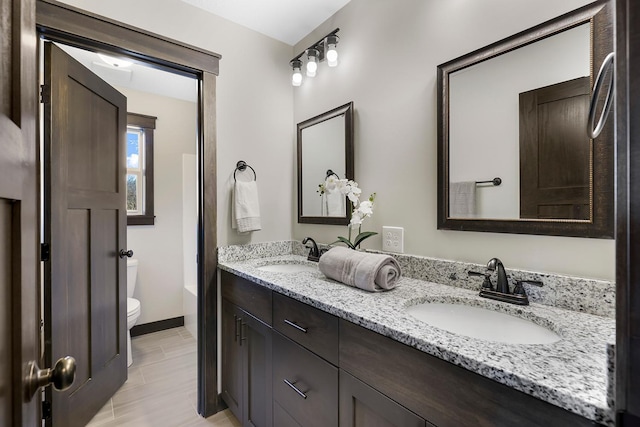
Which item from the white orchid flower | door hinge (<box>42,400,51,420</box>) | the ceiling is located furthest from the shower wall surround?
door hinge (<box>42,400,51,420</box>)

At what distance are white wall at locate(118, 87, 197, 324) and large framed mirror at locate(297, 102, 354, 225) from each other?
5.16 ft

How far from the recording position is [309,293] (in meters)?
1.14

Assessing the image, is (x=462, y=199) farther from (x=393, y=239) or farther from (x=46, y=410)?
(x=46, y=410)

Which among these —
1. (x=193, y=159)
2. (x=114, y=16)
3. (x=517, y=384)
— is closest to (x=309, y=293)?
(x=517, y=384)

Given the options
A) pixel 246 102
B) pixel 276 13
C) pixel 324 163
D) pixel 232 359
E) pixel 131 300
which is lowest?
pixel 232 359

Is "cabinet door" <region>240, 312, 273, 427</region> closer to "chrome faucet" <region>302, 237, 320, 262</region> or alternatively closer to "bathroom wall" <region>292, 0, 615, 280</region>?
"chrome faucet" <region>302, 237, 320, 262</region>

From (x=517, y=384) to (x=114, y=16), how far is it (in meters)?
2.18

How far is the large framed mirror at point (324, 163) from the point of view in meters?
1.75

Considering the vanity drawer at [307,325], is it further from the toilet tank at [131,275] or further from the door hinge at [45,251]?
the toilet tank at [131,275]

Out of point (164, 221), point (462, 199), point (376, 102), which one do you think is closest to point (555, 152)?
point (462, 199)

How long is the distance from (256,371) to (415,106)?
1.49 metres

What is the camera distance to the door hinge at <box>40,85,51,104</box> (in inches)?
55.9

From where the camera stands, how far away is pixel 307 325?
1108 millimetres

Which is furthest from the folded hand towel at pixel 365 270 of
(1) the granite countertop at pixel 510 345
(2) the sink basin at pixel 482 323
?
(2) the sink basin at pixel 482 323
